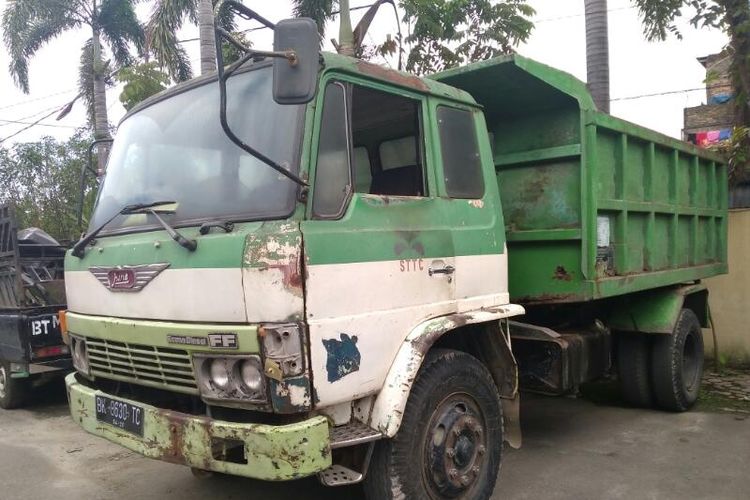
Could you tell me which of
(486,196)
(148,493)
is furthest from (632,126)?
(148,493)

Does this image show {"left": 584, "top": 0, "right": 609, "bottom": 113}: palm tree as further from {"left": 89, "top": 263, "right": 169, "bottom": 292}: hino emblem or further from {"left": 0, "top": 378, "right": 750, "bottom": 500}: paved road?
{"left": 89, "top": 263, "right": 169, "bottom": 292}: hino emblem

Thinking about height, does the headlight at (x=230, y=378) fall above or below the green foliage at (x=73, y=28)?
below

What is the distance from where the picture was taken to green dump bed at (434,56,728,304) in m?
4.18

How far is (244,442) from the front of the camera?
261cm

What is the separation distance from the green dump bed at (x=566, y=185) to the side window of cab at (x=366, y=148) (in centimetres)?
91

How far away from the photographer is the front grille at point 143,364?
2871 millimetres

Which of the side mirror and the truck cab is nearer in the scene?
the side mirror

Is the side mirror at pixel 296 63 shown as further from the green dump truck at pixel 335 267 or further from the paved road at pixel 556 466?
the paved road at pixel 556 466

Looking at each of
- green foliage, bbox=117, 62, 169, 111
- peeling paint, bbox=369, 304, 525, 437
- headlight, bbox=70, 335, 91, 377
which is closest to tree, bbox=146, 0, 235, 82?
green foliage, bbox=117, 62, 169, 111

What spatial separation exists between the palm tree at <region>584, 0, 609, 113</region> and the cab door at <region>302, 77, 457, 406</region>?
216 inches

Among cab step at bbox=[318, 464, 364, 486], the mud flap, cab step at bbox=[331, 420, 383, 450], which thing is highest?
cab step at bbox=[331, 420, 383, 450]

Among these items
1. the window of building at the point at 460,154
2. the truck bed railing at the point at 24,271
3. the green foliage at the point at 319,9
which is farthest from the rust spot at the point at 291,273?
the green foliage at the point at 319,9

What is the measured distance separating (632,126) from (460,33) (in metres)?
6.43

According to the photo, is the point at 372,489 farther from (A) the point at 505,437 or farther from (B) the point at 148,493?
(B) the point at 148,493
